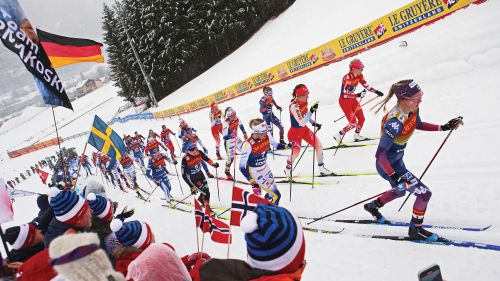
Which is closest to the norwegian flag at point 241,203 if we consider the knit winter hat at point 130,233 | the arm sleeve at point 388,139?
the knit winter hat at point 130,233

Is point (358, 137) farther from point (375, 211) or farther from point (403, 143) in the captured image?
point (403, 143)

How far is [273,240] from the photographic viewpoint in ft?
6.64

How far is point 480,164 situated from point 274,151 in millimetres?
7131

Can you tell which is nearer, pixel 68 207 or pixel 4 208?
pixel 68 207

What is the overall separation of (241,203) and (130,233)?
1.70 metres

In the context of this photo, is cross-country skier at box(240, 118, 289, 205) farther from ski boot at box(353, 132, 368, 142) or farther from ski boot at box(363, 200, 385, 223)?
ski boot at box(353, 132, 368, 142)

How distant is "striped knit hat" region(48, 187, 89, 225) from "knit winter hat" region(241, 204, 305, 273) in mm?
3032

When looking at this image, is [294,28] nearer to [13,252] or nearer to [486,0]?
[486,0]

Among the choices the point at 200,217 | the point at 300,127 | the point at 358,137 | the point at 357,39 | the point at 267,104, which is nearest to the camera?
the point at 200,217

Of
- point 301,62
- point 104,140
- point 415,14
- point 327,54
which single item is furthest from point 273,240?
point 301,62

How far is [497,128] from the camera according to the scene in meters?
6.51

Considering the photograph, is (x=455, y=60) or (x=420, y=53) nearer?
(x=455, y=60)

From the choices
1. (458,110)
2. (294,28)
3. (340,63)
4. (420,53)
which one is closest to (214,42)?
(294,28)

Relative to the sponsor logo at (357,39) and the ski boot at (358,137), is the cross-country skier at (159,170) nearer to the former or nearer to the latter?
the ski boot at (358,137)
